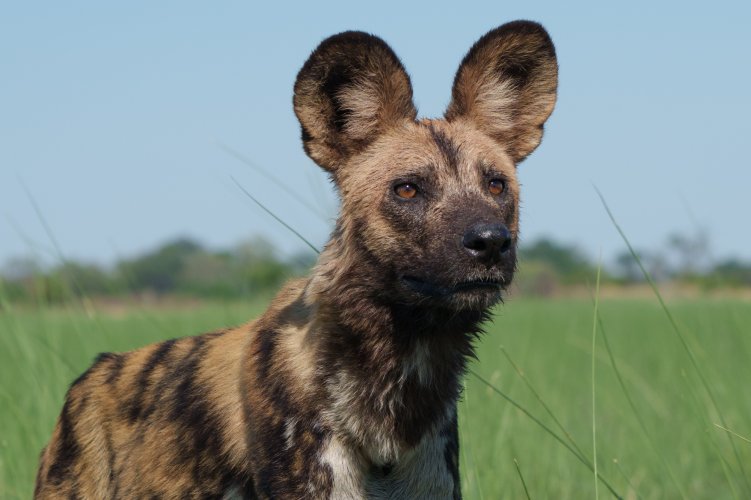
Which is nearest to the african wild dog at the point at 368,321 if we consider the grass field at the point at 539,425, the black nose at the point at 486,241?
the black nose at the point at 486,241

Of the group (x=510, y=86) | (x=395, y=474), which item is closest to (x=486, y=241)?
(x=395, y=474)

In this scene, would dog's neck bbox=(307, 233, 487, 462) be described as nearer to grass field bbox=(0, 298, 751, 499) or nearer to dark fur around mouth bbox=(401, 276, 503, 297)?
dark fur around mouth bbox=(401, 276, 503, 297)

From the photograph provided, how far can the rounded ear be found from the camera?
14.3ft

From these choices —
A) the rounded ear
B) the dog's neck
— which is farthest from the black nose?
the rounded ear

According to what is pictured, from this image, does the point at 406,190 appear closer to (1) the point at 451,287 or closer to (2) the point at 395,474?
(1) the point at 451,287

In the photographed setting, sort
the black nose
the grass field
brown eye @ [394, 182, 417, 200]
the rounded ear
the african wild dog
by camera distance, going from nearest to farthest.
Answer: the black nose, the african wild dog, brown eye @ [394, 182, 417, 200], the rounded ear, the grass field

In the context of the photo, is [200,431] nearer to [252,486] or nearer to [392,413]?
[252,486]

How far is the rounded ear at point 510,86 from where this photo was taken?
4.36m

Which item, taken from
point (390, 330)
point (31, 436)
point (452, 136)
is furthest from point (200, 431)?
point (31, 436)

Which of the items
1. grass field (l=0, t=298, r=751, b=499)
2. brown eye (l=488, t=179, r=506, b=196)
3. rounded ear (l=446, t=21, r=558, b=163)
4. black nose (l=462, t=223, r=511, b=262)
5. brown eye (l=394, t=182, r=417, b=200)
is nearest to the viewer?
black nose (l=462, t=223, r=511, b=262)

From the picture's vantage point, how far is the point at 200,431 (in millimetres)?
4000

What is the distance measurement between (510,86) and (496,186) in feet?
2.30

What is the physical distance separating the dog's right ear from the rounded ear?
330mm

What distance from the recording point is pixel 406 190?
386cm
